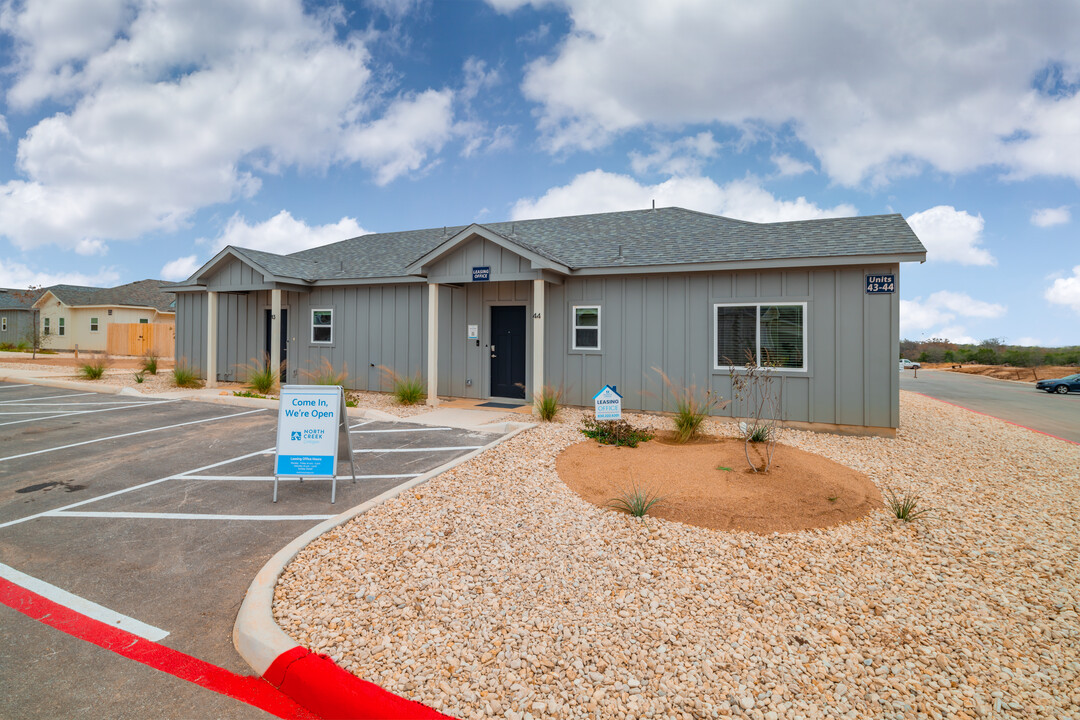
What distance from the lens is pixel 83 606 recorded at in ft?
10.6

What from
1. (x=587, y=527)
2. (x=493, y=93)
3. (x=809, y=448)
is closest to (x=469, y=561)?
(x=587, y=527)

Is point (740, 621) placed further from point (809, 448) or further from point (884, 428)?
point (884, 428)

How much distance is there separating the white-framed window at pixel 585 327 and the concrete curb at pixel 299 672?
26.7 ft

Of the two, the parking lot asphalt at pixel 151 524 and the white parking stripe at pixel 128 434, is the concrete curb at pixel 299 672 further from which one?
the white parking stripe at pixel 128 434

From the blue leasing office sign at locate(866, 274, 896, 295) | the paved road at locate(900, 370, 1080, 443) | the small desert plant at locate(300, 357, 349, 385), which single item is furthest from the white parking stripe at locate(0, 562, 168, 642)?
the paved road at locate(900, 370, 1080, 443)

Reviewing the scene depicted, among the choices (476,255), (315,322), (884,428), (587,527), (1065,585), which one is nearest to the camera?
(1065,585)

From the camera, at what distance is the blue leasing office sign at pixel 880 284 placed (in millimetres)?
8500

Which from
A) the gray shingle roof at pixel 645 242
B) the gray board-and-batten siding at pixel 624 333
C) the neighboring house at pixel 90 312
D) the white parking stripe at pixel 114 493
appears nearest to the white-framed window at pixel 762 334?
the gray board-and-batten siding at pixel 624 333

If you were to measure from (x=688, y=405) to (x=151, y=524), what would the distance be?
7620mm

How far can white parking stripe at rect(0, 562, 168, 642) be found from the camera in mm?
2965

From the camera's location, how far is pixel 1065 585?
3.56 metres

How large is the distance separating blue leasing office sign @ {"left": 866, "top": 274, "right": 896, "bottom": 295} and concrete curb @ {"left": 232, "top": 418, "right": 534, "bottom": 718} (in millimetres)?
9297

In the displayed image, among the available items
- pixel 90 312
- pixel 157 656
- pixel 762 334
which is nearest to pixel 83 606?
pixel 157 656

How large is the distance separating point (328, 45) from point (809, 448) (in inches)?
553
